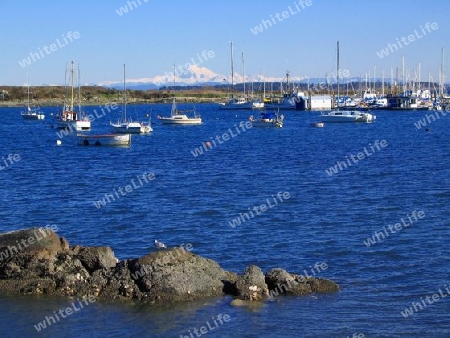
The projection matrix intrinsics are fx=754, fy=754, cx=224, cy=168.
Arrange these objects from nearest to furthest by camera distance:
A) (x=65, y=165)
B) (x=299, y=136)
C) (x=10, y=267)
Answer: (x=10, y=267) → (x=65, y=165) → (x=299, y=136)

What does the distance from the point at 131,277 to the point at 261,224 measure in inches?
421

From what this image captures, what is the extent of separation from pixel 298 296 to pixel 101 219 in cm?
1294

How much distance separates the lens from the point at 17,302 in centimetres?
1756

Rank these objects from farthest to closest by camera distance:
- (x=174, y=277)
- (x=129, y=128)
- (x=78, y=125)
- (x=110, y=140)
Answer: (x=78, y=125), (x=129, y=128), (x=110, y=140), (x=174, y=277)

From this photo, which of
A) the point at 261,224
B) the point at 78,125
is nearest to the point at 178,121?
the point at 78,125

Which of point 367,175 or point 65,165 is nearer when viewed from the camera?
point 367,175

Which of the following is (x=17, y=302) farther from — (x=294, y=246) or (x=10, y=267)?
(x=294, y=246)

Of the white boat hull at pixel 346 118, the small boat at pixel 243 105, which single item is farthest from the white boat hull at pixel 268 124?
the small boat at pixel 243 105

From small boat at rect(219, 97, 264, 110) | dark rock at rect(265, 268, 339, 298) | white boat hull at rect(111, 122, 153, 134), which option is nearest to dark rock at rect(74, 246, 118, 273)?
dark rock at rect(265, 268, 339, 298)

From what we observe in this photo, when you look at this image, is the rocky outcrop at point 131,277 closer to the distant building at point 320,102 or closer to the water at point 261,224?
the water at point 261,224

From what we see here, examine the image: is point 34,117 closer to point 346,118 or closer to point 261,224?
point 346,118

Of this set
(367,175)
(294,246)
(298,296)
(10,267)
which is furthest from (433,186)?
(10,267)

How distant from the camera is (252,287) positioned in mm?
18047

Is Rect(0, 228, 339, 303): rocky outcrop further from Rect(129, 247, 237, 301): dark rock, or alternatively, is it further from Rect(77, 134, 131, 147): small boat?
Rect(77, 134, 131, 147): small boat
